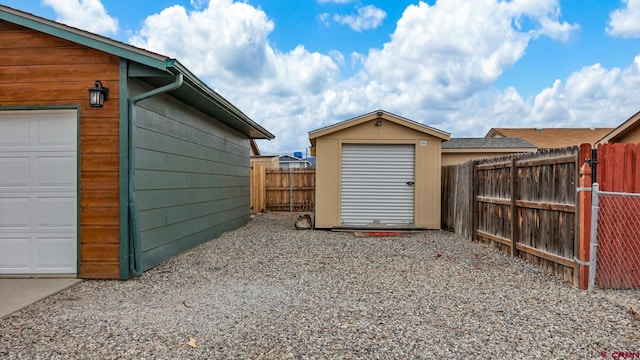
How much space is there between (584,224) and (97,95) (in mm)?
5862

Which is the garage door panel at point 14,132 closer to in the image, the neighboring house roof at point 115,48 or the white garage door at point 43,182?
the white garage door at point 43,182

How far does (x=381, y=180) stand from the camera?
8.82 meters

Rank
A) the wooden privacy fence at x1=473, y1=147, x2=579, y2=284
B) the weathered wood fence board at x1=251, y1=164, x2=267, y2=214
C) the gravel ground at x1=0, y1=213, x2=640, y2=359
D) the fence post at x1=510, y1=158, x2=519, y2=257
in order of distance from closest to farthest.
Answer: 1. the gravel ground at x1=0, y1=213, x2=640, y2=359
2. the wooden privacy fence at x1=473, y1=147, x2=579, y2=284
3. the fence post at x1=510, y1=158, x2=519, y2=257
4. the weathered wood fence board at x1=251, y1=164, x2=267, y2=214

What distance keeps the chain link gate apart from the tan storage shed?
4.67m

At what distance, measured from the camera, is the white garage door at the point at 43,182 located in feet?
14.9

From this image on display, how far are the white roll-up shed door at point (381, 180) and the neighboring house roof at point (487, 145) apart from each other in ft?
10.7

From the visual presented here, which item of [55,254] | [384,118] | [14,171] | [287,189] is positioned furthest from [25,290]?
[287,189]

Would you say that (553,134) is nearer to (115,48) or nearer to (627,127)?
(627,127)

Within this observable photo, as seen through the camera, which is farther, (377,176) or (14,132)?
(377,176)

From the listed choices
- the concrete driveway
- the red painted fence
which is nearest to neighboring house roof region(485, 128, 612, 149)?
the red painted fence

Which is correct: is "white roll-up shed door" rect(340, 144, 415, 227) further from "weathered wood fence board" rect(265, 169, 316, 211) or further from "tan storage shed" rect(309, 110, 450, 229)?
"weathered wood fence board" rect(265, 169, 316, 211)

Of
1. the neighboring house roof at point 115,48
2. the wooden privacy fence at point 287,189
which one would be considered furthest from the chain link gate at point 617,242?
the wooden privacy fence at point 287,189

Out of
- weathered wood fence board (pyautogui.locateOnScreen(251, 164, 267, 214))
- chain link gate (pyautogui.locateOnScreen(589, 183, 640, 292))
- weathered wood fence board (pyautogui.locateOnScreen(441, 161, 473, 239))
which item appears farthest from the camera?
weathered wood fence board (pyautogui.locateOnScreen(251, 164, 267, 214))

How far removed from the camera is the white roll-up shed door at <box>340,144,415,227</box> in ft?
28.8
